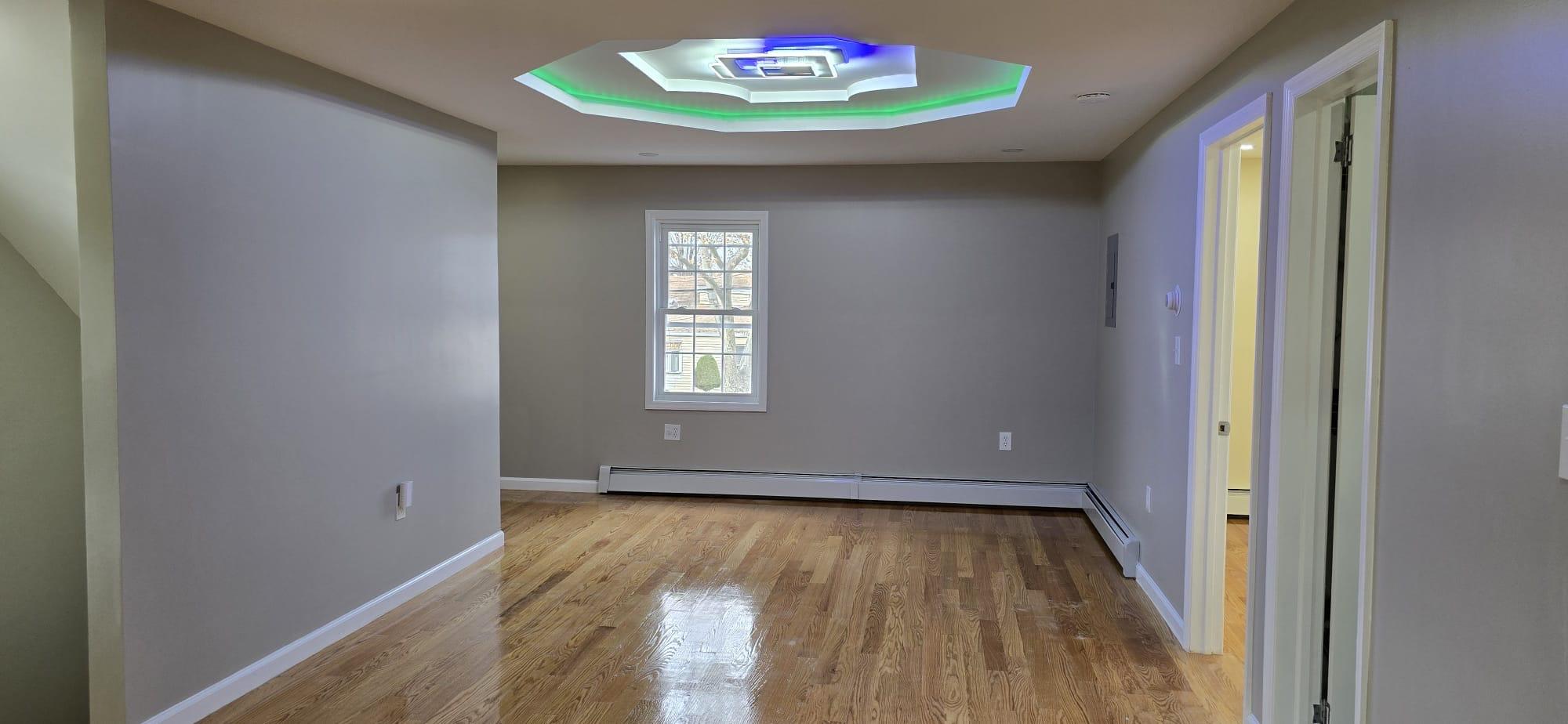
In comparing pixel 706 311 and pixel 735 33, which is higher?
pixel 735 33

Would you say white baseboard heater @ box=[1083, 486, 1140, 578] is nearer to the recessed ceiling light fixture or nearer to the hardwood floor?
the hardwood floor

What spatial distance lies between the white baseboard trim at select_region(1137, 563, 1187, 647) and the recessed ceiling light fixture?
2219 mm

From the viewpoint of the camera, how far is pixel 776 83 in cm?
473

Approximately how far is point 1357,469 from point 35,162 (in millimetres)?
3925

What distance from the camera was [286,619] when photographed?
3393 mm

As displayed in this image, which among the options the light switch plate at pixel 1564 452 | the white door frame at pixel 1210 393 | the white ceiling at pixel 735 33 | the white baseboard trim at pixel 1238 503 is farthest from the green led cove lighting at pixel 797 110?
the white baseboard trim at pixel 1238 503

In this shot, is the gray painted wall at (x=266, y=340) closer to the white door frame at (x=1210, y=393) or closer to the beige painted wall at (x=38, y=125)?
the beige painted wall at (x=38, y=125)

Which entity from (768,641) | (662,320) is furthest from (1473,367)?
(662,320)

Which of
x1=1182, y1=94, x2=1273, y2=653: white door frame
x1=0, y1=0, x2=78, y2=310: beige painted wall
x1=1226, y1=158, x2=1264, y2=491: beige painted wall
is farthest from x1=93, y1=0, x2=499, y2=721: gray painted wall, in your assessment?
x1=1226, y1=158, x2=1264, y2=491: beige painted wall

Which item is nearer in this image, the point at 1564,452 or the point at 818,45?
the point at 1564,452

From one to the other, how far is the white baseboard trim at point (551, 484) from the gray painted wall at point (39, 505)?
2917 mm

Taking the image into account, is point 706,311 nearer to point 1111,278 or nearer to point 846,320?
point 846,320

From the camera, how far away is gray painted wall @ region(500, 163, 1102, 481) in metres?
6.05

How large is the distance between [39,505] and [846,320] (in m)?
4.26
